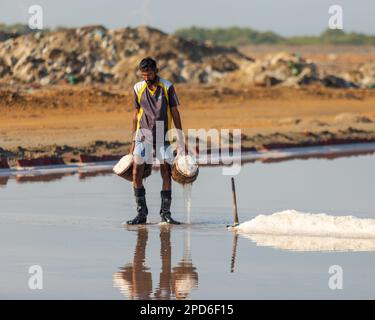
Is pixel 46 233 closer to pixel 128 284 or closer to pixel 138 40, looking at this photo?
pixel 128 284

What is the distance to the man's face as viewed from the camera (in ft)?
49.0

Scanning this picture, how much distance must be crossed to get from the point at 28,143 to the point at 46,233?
1369 cm

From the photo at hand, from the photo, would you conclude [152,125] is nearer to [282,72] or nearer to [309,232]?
[309,232]

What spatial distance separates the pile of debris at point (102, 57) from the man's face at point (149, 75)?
4354 centimetres

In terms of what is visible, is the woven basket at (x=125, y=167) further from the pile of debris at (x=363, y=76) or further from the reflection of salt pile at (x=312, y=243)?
the pile of debris at (x=363, y=76)

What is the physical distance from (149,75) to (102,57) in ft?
163

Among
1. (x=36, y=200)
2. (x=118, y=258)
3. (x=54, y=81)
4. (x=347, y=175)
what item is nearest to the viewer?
(x=118, y=258)

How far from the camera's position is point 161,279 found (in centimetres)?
1148

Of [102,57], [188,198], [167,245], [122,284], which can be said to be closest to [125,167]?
[188,198]

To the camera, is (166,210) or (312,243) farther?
(166,210)

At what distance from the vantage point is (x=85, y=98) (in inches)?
1802

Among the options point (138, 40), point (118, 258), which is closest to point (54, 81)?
point (138, 40)

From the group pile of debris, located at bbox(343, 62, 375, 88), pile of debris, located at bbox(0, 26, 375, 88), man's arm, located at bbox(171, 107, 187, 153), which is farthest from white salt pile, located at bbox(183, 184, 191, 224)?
pile of debris, located at bbox(343, 62, 375, 88)

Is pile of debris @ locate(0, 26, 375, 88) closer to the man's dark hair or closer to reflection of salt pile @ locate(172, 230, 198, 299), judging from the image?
the man's dark hair
